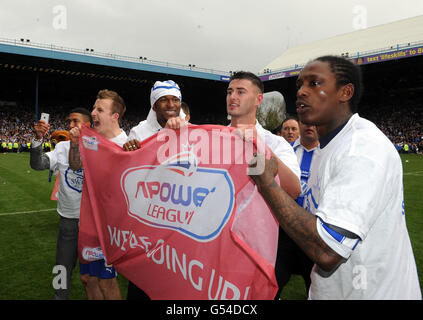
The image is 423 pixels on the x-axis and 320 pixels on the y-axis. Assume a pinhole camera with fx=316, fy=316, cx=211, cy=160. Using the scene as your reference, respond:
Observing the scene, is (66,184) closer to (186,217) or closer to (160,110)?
(160,110)

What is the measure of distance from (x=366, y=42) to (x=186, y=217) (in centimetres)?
3809

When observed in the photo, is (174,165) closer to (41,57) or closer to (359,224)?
(359,224)

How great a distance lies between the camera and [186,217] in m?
1.79

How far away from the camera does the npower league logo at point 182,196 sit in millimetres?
1705

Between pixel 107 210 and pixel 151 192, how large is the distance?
464mm

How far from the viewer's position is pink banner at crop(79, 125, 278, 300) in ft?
5.24

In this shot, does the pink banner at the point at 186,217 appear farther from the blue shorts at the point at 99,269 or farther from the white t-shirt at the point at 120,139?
the white t-shirt at the point at 120,139

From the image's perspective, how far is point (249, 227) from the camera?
1.60m

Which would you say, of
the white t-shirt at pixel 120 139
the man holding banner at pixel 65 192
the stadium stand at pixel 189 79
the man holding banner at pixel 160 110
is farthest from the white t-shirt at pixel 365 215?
the stadium stand at pixel 189 79

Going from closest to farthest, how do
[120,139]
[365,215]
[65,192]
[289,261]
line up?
[365,215], [289,261], [120,139], [65,192]

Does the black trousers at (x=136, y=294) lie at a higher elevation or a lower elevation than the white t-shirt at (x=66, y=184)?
lower

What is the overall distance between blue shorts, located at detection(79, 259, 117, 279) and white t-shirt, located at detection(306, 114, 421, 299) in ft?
5.76

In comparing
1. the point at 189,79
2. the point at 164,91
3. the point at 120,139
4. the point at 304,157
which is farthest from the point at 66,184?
the point at 189,79

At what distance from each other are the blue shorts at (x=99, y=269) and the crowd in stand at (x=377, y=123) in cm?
2646
